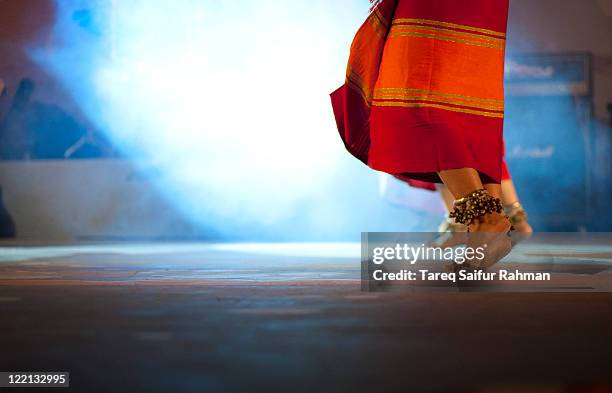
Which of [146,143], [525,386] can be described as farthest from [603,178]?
[525,386]

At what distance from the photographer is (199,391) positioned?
0.62 metres

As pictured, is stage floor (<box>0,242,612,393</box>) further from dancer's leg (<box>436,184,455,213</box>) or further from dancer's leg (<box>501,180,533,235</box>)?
dancer's leg (<box>436,184,455,213</box>)

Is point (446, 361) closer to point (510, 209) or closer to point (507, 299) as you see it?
point (507, 299)

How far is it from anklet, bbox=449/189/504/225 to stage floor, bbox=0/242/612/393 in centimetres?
18

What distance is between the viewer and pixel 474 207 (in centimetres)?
151

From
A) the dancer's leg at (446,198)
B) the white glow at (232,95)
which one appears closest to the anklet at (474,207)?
the dancer's leg at (446,198)

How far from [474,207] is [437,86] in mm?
230

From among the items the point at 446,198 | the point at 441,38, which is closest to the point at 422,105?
the point at 441,38

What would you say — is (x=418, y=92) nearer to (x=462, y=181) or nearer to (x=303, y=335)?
(x=462, y=181)

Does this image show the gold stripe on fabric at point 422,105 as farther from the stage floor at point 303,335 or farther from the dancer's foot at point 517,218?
the dancer's foot at point 517,218

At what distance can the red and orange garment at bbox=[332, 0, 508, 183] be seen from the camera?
1.56 metres

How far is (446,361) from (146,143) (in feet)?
12.3

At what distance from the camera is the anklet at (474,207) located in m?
1.51
